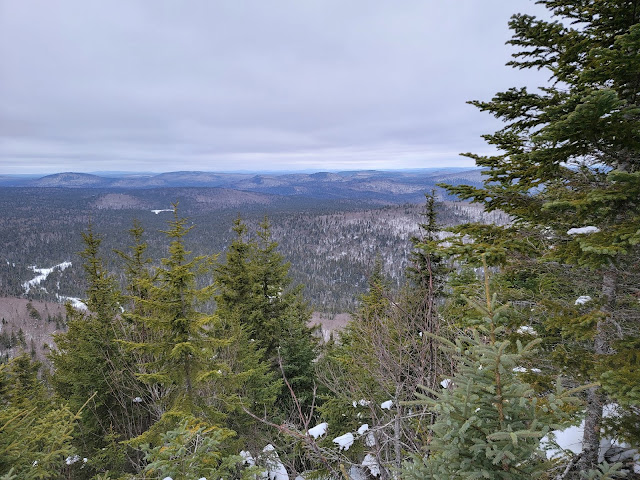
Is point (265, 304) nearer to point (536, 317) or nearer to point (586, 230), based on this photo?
point (536, 317)

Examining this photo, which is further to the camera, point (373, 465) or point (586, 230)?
point (373, 465)

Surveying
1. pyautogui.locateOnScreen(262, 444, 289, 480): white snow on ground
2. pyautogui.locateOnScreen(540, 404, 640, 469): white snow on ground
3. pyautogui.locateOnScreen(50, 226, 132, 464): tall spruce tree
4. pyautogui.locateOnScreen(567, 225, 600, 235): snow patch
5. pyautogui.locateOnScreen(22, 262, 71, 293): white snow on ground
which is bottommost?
pyautogui.locateOnScreen(22, 262, 71, 293): white snow on ground

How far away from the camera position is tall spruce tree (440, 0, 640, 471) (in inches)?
141

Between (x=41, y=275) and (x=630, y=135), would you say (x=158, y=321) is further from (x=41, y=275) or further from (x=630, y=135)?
(x=41, y=275)

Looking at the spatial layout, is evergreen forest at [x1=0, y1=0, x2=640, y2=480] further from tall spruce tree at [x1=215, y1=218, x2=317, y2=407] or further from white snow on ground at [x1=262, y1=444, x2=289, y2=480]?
tall spruce tree at [x1=215, y1=218, x2=317, y2=407]

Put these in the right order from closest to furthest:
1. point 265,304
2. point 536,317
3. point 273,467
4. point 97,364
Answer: point 536,317, point 273,467, point 97,364, point 265,304

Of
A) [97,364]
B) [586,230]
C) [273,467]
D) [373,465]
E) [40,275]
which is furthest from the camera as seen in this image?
[40,275]

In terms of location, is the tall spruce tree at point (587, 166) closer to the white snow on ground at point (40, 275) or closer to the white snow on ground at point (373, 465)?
the white snow on ground at point (373, 465)

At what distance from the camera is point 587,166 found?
15.0ft

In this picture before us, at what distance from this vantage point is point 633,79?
4.07m

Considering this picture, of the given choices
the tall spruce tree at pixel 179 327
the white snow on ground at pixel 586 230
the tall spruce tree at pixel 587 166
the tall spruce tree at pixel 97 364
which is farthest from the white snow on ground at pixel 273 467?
the white snow on ground at pixel 586 230

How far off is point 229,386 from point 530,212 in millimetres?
8552

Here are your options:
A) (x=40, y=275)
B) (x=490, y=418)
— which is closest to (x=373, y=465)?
(x=490, y=418)

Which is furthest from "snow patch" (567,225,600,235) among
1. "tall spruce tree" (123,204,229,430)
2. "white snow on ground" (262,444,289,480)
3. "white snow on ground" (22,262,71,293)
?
"white snow on ground" (22,262,71,293)
